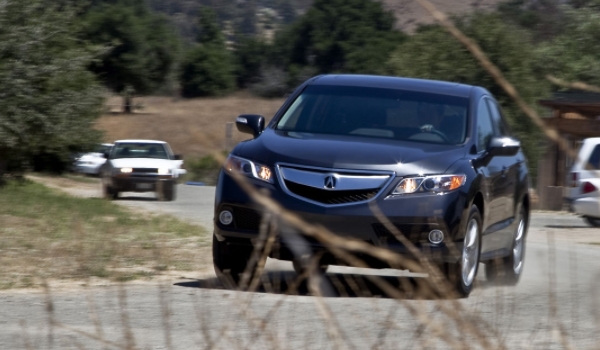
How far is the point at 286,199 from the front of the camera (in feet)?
25.6

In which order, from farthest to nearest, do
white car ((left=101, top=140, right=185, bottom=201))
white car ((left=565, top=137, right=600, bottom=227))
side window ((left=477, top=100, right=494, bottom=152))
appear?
white car ((left=101, top=140, right=185, bottom=201))
white car ((left=565, top=137, right=600, bottom=227))
side window ((left=477, top=100, right=494, bottom=152))

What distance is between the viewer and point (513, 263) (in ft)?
31.7

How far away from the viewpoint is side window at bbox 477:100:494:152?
8.85 metres

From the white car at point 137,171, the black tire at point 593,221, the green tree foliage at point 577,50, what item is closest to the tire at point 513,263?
the black tire at point 593,221

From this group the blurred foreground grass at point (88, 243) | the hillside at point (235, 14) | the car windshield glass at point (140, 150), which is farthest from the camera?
Answer: the hillside at point (235, 14)

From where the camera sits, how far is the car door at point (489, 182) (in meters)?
8.58

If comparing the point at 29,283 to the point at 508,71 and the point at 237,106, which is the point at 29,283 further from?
the point at 237,106

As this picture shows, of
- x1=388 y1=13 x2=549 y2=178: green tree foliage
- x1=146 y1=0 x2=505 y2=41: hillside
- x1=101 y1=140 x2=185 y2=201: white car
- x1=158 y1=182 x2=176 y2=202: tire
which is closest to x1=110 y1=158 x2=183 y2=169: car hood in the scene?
x1=101 y1=140 x2=185 y2=201: white car

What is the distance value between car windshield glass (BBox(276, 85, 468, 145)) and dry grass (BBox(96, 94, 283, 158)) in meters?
50.0

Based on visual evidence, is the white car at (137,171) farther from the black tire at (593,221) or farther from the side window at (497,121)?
the side window at (497,121)

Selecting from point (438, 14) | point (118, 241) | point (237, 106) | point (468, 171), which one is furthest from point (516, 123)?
point (237, 106)

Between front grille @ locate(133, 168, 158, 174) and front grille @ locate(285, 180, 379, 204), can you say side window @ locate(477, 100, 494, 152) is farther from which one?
front grille @ locate(133, 168, 158, 174)

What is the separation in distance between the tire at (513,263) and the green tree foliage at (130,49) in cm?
5823

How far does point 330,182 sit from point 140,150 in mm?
21550
